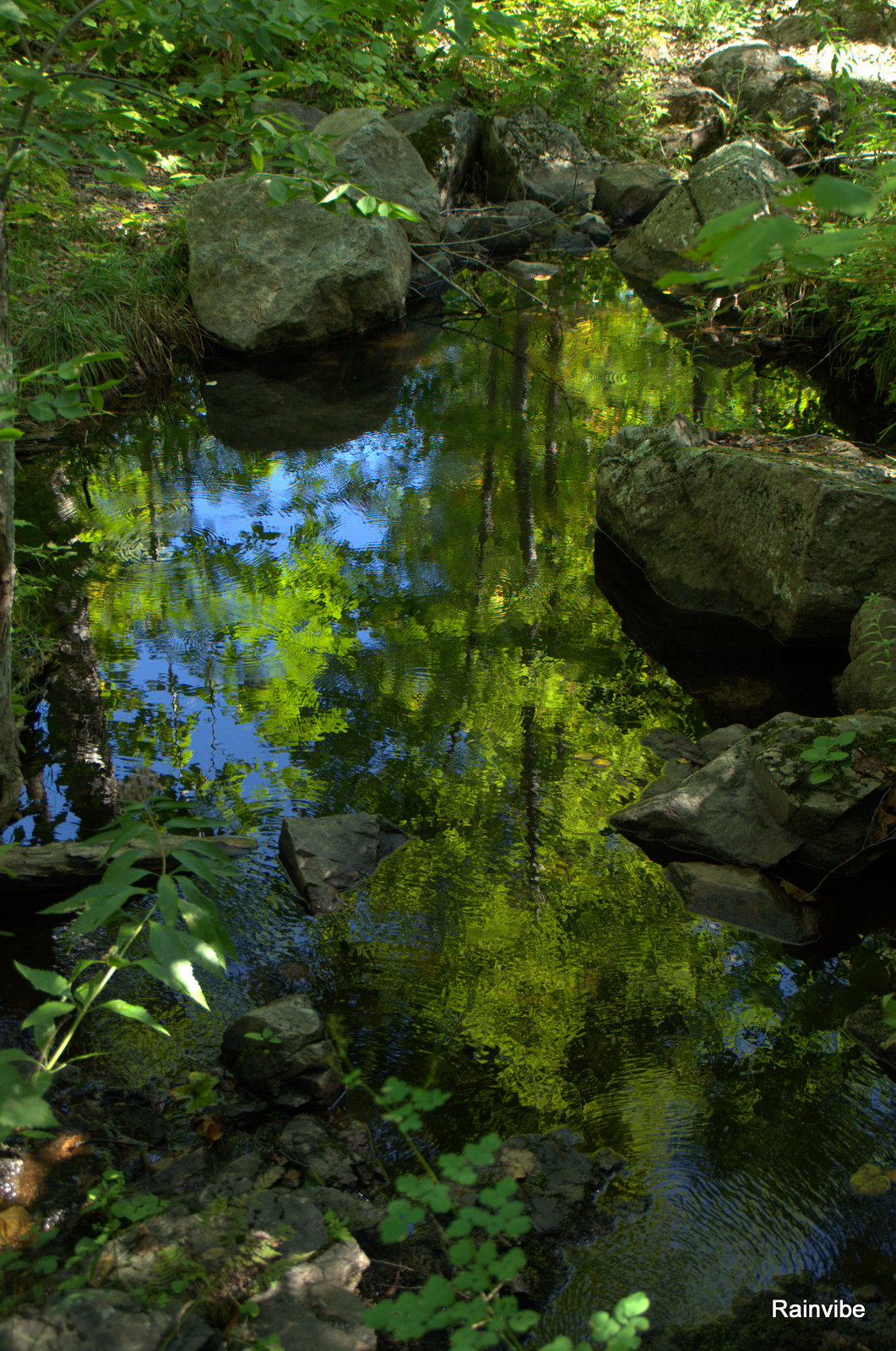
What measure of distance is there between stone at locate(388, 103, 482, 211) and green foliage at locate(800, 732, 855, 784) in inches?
403

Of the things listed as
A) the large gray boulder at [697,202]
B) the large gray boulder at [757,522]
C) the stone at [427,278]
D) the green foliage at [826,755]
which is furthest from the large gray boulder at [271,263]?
the green foliage at [826,755]

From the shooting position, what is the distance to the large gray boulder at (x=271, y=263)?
26.9ft

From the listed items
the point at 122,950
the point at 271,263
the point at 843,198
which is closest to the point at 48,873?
the point at 122,950

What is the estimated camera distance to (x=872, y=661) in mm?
3846

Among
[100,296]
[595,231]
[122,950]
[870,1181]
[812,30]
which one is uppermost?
[812,30]

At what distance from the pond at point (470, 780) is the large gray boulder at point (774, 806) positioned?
192 millimetres

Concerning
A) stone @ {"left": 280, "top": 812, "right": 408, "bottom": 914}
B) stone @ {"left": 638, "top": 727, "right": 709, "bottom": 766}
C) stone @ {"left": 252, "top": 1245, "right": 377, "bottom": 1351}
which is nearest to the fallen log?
stone @ {"left": 280, "top": 812, "right": 408, "bottom": 914}

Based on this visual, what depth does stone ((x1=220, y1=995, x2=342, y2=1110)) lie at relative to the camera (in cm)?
227

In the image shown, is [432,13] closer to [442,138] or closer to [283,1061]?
[283,1061]

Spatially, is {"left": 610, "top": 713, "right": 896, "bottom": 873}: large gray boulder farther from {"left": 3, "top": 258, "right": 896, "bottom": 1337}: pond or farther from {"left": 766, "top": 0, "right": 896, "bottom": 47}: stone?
{"left": 766, "top": 0, "right": 896, "bottom": 47}: stone

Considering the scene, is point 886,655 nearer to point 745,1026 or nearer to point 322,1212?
point 745,1026

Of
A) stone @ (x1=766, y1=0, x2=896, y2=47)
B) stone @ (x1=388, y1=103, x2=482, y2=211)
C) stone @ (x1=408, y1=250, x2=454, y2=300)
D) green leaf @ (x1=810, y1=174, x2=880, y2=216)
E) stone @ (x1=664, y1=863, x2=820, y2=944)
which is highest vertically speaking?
stone @ (x1=766, y1=0, x2=896, y2=47)

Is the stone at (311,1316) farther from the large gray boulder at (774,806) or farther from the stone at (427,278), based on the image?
the stone at (427,278)

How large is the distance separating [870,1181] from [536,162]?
555 inches
